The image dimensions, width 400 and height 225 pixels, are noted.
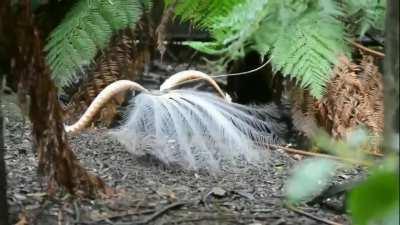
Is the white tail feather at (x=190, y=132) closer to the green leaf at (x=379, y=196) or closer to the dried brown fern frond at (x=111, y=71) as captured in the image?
the dried brown fern frond at (x=111, y=71)

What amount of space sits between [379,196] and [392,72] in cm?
17

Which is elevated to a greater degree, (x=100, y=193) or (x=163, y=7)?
(x=163, y=7)

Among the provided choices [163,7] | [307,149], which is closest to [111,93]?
[163,7]

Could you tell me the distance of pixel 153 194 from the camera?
148 cm

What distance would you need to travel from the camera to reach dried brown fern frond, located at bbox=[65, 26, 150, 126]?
2088 mm

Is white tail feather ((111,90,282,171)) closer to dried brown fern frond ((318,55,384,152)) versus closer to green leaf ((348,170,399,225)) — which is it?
dried brown fern frond ((318,55,384,152))

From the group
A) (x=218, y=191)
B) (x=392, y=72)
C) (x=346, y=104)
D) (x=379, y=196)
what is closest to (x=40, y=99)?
(x=218, y=191)

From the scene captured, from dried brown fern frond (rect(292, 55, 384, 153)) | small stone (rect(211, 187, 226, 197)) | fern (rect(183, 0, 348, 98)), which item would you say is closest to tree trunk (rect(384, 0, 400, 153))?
fern (rect(183, 0, 348, 98))

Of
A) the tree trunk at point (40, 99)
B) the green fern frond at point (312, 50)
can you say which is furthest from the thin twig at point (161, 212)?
the green fern frond at point (312, 50)

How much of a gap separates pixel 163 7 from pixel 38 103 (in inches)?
34.6

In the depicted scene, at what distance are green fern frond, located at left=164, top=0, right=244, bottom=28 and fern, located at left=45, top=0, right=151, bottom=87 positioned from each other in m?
0.12

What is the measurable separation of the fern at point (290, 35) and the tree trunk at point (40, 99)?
307 mm

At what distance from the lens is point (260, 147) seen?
76.0 inches

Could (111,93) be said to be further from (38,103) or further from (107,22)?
(38,103)
